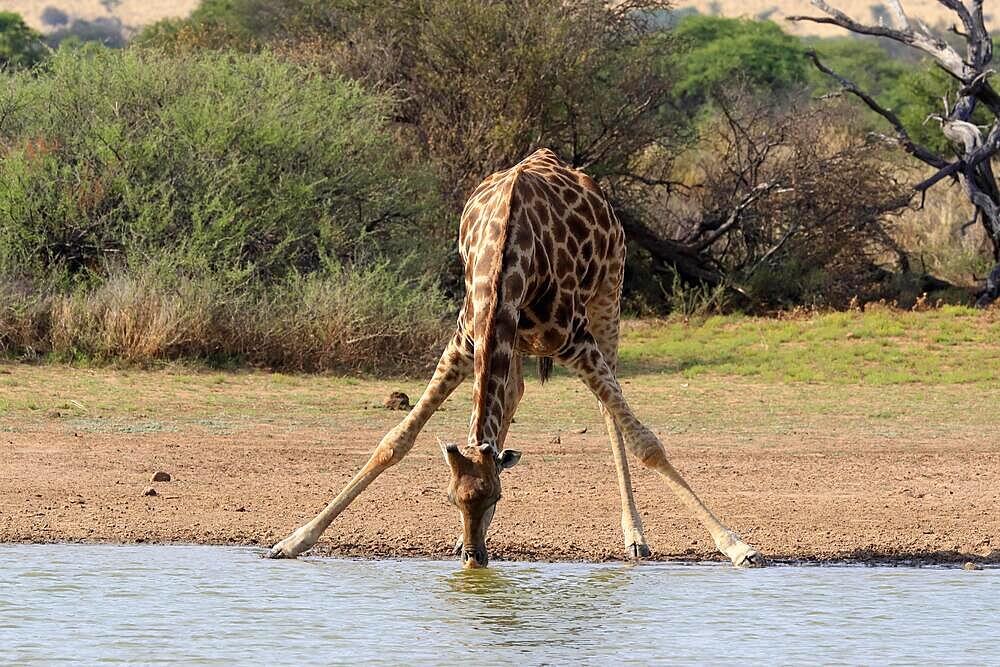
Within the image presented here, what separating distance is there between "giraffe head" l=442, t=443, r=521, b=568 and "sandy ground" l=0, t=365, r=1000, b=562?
1.16 m

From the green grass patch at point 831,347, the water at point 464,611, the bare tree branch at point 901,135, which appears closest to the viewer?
the water at point 464,611

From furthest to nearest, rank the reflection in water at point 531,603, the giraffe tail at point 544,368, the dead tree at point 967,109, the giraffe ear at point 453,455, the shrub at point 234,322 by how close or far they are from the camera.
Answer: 1. the dead tree at point 967,109
2. the shrub at point 234,322
3. the giraffe tail at point 544,368
4. the giraffe ear at point 453,455
5. the reflection in water at point 531,603

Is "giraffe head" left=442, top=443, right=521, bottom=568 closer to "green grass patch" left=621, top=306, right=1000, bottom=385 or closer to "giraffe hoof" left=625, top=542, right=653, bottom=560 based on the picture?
"giraffe hoof" left=625, top=542, right=653, bottom=560

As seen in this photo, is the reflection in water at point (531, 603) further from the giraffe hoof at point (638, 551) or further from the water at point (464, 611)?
the giraffe hoof at point (638, 551)

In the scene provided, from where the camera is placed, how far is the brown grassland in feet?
26.9

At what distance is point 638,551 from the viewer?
7859mm

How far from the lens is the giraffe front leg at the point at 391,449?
7.51m

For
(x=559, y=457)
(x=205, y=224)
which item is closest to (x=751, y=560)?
(x=559, y=457)

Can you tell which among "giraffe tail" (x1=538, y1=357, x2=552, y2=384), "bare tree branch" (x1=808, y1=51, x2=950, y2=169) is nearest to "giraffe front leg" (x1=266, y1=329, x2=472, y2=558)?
"giraffe tail" (x1=538, y1=357, x2=552, y2=384)

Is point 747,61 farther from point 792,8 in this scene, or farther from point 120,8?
point 792,8

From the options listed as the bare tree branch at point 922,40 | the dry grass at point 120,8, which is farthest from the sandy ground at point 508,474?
the dry grass at point 120,8

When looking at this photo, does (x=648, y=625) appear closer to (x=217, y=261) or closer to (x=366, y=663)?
(x=366, y=663)

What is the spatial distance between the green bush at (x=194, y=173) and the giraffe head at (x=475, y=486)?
27.5 ft

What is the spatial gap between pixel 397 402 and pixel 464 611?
20.0 ft
